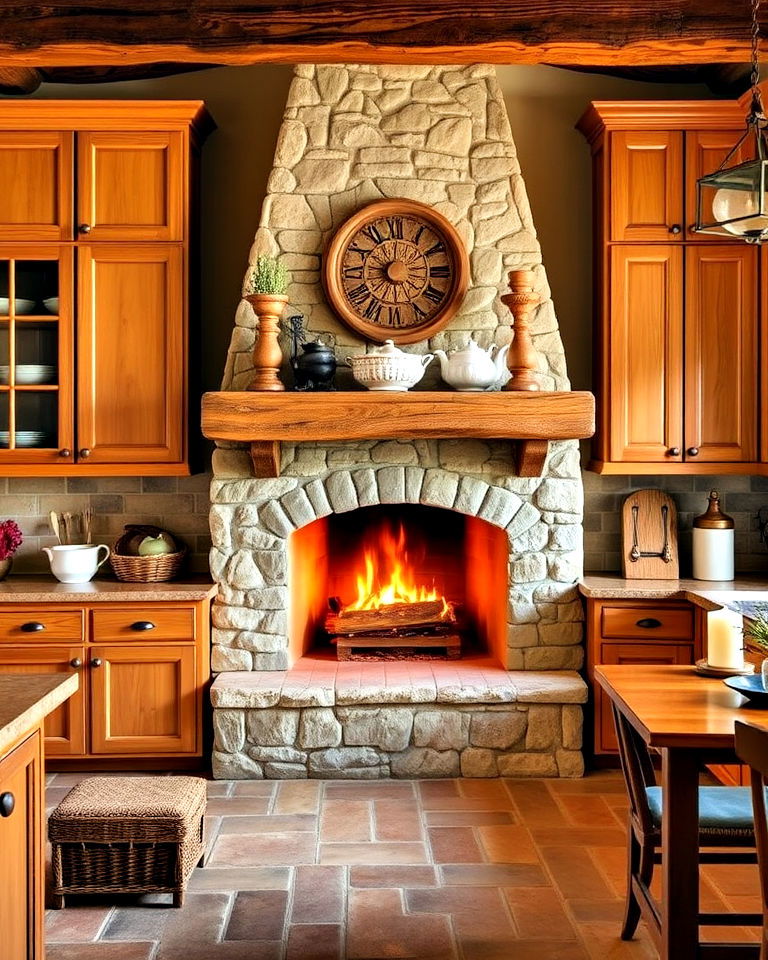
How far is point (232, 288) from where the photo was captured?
17.5ft

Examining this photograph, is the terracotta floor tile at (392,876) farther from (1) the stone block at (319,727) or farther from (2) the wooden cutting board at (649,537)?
(2) the wooden cutting board at (649,537)

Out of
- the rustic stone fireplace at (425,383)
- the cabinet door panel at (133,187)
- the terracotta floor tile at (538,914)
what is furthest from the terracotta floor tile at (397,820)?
the cabinet door panel at (133,187)

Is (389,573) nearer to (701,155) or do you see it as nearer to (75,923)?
(701,155)

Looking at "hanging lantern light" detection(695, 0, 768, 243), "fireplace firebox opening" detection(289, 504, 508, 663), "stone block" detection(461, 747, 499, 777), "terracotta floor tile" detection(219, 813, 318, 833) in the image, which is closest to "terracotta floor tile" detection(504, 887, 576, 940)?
"terracotta floor tile" detection(219, 813, 318, 833)

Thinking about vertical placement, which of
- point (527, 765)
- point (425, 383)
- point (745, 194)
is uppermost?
point (745, 194)

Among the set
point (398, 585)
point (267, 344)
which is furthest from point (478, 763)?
point (267, 344)

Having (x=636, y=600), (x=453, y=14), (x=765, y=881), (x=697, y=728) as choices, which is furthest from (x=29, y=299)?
(x=765, y=881)

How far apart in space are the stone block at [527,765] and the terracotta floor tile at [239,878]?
4.37ft

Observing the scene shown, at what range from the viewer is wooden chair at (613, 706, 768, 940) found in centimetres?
270

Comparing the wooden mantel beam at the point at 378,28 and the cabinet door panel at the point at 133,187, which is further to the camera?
the cabinet door panel at the point at 133,187

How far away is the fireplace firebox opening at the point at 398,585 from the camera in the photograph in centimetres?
517

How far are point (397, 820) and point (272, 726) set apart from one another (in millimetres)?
778

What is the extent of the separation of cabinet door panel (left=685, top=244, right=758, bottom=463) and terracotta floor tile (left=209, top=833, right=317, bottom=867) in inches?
99.0

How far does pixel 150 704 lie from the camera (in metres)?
4.66
